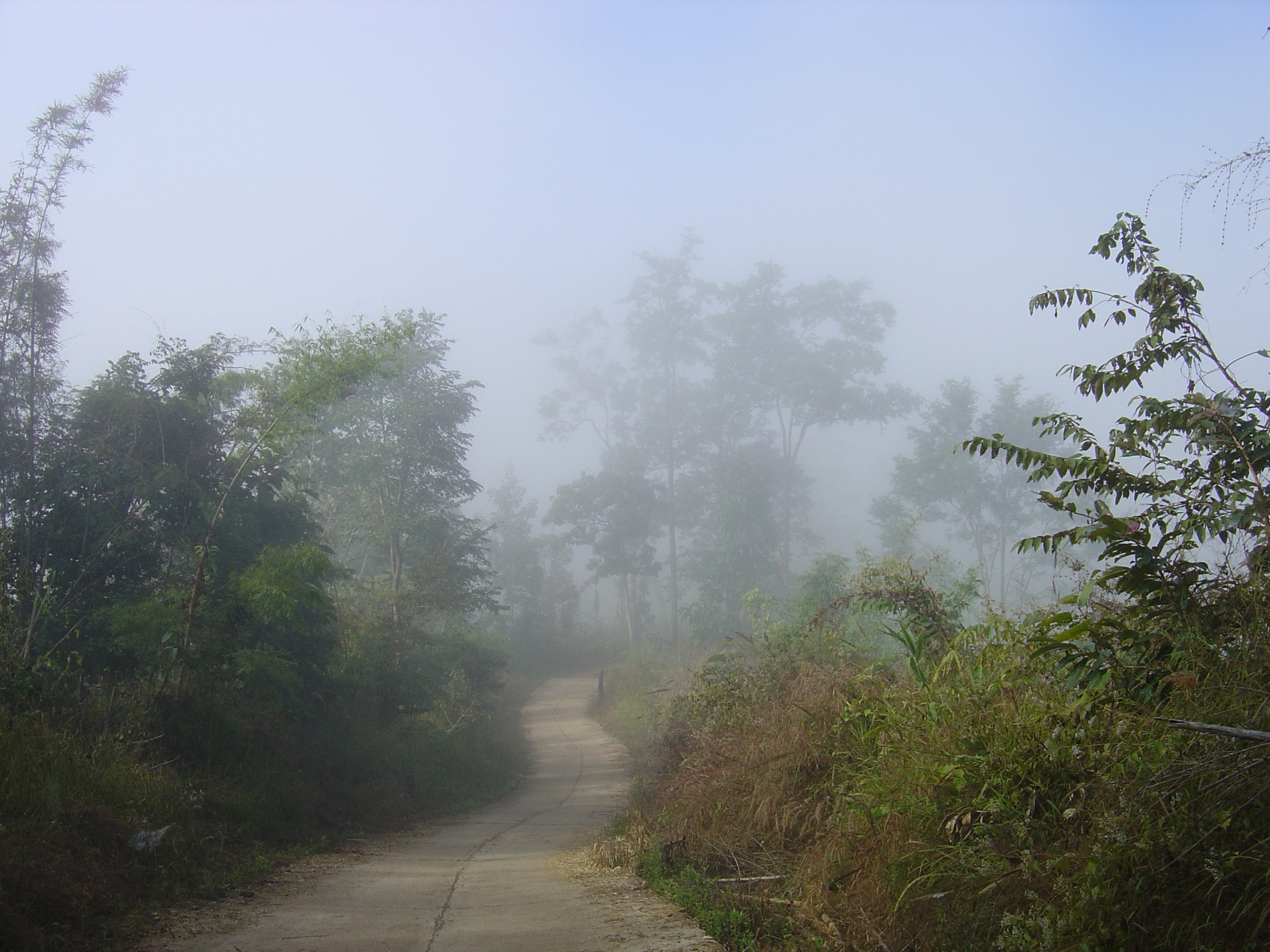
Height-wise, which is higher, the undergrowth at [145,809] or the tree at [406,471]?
the tree at [406,471]

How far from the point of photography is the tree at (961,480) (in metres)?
38.7

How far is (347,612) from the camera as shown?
63.9 ft

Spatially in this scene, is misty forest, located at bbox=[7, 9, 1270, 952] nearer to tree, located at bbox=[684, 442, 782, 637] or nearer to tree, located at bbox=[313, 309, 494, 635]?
tree, located at bbox=[313, 309, 494, 635]

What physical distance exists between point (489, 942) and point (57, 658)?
327 inches

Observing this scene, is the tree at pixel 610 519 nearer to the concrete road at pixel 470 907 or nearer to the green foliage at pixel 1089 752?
the concrete road at pixel 470 907

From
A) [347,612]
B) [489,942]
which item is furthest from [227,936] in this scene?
[347,612]

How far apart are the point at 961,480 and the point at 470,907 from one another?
37.6 metres

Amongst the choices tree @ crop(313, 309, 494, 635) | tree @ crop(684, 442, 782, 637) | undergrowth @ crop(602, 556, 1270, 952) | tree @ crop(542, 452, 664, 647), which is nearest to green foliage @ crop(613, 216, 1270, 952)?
undergrowth @ crop(602, 556, 1270, 952)

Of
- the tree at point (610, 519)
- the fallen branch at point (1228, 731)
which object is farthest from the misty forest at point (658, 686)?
the tree at point (610, 519)

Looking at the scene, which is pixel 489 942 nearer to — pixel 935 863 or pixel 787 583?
pixel 935 863

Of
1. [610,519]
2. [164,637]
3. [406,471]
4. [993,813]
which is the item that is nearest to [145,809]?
[164,637]

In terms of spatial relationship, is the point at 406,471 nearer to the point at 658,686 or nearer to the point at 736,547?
the point at 658,686

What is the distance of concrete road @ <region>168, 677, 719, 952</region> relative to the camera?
16.9 ft

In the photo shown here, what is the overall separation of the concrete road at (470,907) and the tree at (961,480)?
102ft
